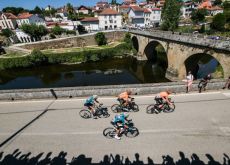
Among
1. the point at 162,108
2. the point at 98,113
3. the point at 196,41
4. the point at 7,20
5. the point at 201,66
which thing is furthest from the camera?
the point at 7,20

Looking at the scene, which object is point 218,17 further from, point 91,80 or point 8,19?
point 8,19

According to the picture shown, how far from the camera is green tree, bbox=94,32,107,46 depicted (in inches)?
2153

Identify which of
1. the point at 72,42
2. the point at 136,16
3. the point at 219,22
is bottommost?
the point at 72,42

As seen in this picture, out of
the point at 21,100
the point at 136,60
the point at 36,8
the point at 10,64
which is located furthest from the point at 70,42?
the point at 36,8

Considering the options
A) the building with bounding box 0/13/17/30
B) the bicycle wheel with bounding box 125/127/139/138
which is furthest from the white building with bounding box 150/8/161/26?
the bicycle wheel with bounding box 125/127/139/138

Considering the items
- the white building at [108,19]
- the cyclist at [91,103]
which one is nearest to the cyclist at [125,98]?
the cyclist at [91,103]

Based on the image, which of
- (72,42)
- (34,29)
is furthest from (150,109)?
(34,29)

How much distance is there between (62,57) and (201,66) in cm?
3524

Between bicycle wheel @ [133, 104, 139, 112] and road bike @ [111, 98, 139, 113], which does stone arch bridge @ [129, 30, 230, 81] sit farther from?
road bike @ [111, 98, 139, 113]

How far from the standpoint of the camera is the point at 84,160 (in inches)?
305

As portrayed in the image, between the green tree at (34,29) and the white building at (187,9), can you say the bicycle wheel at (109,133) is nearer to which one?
the green tree at (34,29)

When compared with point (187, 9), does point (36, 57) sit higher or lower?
lower

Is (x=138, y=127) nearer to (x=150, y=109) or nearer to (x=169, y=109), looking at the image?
(x=150, y=109)

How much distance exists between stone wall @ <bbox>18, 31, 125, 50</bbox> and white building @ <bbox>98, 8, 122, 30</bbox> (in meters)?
15.9
